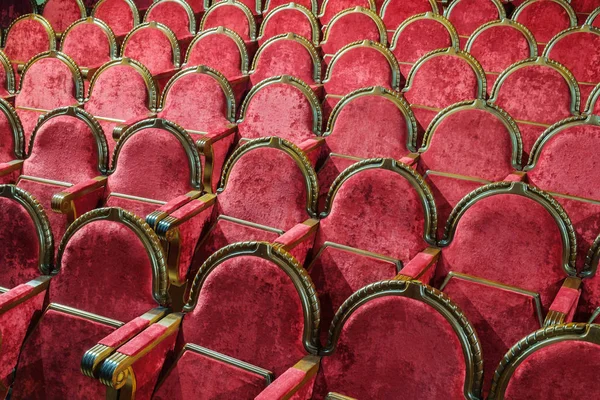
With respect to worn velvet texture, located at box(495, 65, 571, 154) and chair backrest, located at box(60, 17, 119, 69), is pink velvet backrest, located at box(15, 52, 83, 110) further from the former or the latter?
worn velvet texture, located at box(495, 65, 571, 154)

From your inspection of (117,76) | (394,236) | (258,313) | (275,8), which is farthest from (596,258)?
(275,8)

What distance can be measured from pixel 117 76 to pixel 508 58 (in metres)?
0.56

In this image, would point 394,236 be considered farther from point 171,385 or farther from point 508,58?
point 508,58

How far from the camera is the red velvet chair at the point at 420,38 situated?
938 millimetres

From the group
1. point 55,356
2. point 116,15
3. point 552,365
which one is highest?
point 116,15

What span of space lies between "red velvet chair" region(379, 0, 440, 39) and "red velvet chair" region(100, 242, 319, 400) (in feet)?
2.43

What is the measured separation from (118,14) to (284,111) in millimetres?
566

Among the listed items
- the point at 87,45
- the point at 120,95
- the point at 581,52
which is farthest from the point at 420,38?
the point at 87,45

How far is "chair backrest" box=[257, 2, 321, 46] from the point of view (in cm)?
105

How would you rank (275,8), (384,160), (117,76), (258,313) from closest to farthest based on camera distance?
(258,313) < (384,160) < (117,76) < (275,8)

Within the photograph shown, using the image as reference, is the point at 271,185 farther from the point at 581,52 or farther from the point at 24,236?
the point at 581,52

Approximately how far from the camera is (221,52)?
99 centimetres

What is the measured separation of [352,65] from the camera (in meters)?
0.89

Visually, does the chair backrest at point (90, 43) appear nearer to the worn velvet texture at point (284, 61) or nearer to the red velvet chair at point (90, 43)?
the red velvet chair at point (90, 43)
